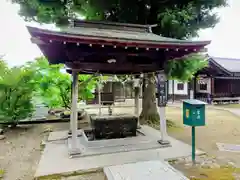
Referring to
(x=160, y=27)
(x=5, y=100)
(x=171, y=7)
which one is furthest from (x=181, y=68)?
(x=5, y=100)

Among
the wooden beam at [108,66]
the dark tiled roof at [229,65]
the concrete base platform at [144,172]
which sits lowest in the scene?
the concrete base platform at [144,172]

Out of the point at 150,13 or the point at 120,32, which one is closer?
the point at 120,32

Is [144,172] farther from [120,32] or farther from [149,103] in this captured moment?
[149,103]

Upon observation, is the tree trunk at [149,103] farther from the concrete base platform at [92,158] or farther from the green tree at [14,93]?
the green tree at [14,93]

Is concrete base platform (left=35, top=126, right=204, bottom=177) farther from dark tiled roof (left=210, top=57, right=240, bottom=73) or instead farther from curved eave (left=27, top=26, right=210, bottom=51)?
dark tiled roof (left=210, top=57, right=240, bottom=73)

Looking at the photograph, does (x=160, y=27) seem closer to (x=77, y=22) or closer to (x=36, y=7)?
(x=77, y=22)

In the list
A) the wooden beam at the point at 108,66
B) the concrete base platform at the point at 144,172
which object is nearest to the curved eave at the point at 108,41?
the wooden beam at the point at 108,66

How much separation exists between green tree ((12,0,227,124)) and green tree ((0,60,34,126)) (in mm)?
2654

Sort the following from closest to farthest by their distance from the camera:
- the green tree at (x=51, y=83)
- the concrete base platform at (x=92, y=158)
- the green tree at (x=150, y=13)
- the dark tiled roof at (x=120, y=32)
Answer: the concrete base platform at (x=92, y=158) → the dark tiled roof at (x=120, y=32) → the green tree at (x=150, y=13) → the green tree at (x=51, y=83)

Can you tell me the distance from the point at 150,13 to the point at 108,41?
4.72 metres

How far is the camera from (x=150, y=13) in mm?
7746

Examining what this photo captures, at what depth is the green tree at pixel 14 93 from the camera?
23.0 ft

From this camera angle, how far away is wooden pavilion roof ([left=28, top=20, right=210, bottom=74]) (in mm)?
3736

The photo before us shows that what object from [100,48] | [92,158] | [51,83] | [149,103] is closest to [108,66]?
[100,48]
